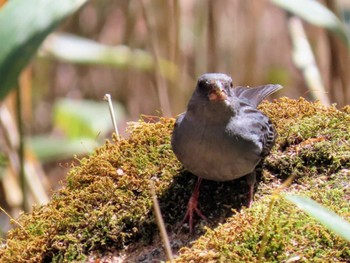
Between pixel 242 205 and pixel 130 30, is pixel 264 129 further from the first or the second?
pixel 130 30

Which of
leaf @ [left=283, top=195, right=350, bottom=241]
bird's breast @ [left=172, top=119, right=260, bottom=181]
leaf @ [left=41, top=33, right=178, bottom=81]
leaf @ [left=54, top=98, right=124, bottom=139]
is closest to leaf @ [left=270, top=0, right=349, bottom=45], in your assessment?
bird's breast @ [left=172, top=119, right=260, bottom=181]

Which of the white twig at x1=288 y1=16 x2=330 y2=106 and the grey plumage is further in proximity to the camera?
the white twig at x1=288 y1=16 x2=330 y2=106

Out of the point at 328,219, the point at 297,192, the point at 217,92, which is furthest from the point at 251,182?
the point at 328,219

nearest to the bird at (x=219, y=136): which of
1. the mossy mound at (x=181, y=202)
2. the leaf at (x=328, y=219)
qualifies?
the mossy mound at (x=181, y=202)

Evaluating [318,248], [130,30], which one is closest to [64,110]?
[130,30]

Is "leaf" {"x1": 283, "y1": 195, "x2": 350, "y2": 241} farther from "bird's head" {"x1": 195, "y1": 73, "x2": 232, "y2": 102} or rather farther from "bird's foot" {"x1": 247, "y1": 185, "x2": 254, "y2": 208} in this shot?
"bird's head" {"x1": 195, "y1": 73, "x2": 232, "y2": 102}

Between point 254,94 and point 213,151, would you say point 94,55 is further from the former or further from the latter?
point 213,151
